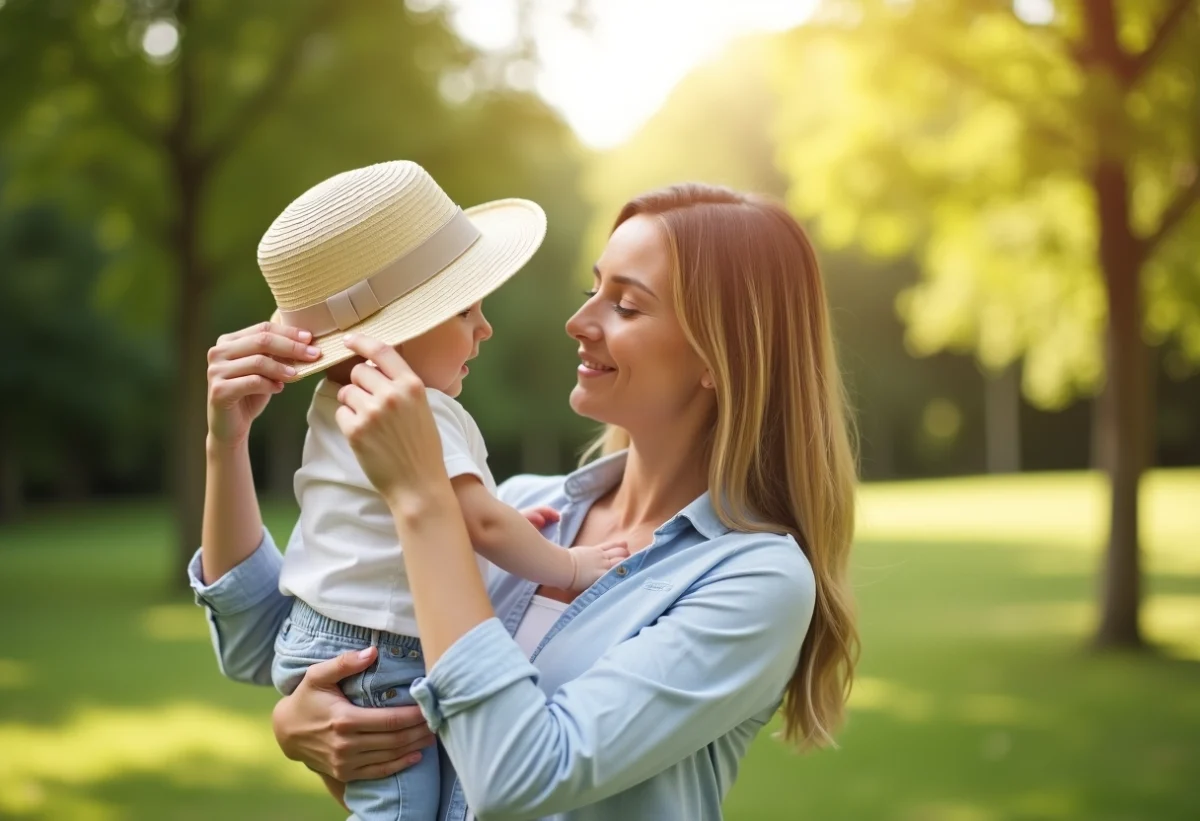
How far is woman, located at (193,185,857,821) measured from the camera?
1.69 m

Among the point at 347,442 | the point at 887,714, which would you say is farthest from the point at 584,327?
the point at 887,714

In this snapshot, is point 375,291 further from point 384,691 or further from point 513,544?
point 384,691

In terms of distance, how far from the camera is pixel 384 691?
1989 millimetres

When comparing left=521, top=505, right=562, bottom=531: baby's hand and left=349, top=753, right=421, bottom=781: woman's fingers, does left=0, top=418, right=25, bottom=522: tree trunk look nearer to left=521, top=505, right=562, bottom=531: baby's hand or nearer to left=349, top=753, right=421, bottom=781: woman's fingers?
left=521, top=505, right=562, bottom=531: baby's hand

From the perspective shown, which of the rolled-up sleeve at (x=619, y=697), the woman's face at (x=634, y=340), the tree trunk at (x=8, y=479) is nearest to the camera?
the rolled-up sleeve at (x=619, y=697)

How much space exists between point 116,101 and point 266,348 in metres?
11.7

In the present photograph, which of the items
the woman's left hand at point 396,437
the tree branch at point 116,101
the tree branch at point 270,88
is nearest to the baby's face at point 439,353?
the woman's left hand at point 396,437

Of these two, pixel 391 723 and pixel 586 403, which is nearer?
pixel 391 723

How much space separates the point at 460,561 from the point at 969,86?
7619mm

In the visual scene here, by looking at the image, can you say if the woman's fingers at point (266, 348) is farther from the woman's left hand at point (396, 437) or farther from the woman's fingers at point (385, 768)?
the woman's fingers at point (385, 768)

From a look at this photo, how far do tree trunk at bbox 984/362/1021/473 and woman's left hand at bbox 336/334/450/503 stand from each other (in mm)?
31207

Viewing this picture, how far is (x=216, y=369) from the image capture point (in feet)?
6.63

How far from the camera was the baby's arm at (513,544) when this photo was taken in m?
1.99

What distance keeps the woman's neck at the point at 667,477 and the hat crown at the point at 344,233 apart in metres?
0.64
